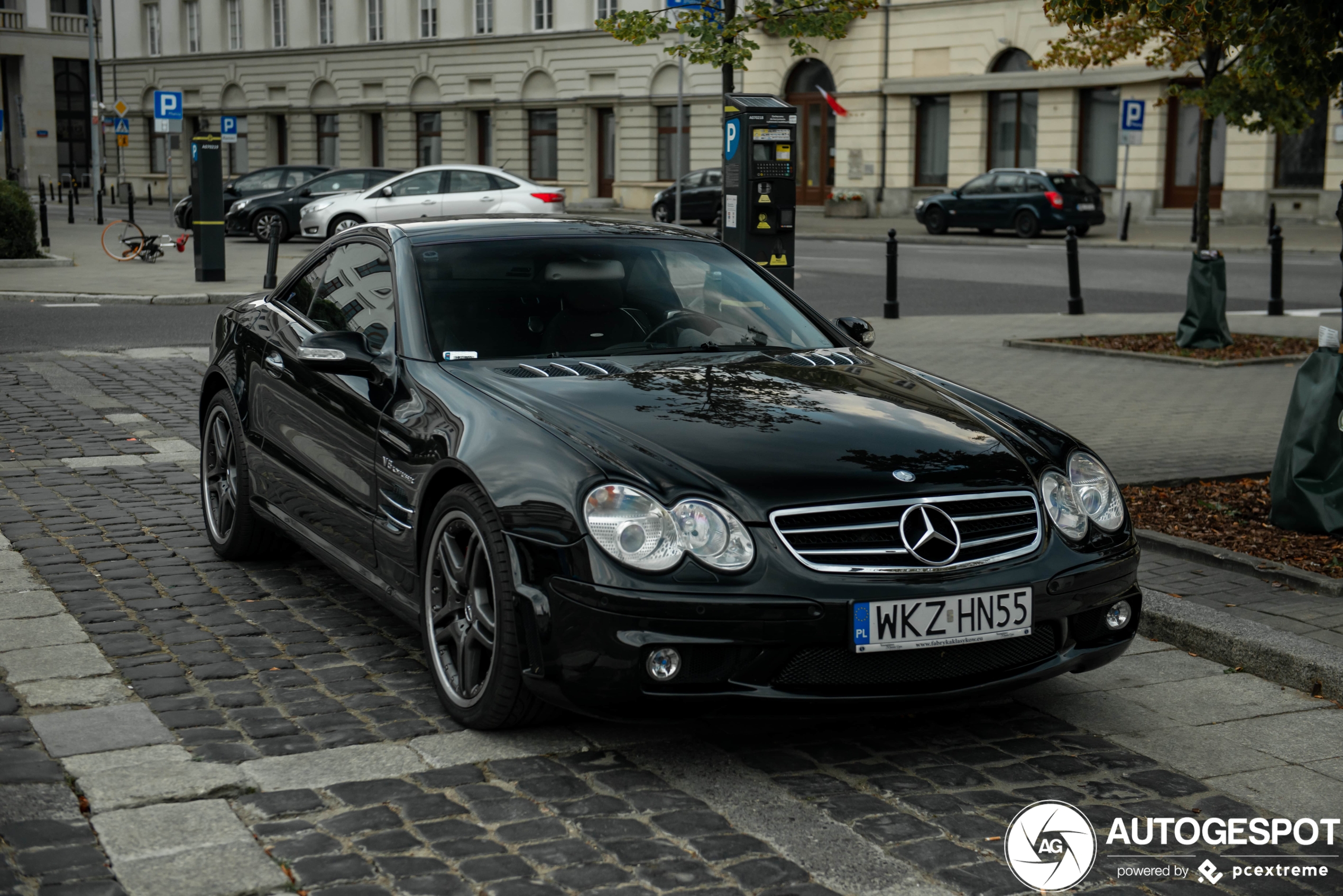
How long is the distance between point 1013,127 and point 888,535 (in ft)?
132

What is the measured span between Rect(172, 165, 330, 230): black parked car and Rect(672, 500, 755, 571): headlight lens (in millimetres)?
29216

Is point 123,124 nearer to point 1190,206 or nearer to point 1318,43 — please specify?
point 1190,206

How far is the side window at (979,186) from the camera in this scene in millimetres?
35188

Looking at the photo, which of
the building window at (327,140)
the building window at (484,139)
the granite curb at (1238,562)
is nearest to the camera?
the granite curb at (1238,562)

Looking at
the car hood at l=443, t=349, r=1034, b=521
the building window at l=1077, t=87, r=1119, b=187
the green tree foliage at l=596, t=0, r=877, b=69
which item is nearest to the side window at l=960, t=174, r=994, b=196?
the building window at l=1077, t=87, r=1119, b=187

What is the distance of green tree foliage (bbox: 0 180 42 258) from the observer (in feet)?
72.4

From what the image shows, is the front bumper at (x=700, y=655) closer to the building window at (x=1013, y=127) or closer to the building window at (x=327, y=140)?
the building window at (x=1013, y=127)

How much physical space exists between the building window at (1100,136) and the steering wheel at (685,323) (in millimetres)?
37051

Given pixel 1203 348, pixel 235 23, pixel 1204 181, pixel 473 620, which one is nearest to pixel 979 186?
pixel 1204 181

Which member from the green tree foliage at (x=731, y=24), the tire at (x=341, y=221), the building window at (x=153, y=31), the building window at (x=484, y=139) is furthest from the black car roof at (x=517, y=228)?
the building window at (x=153, y=31)

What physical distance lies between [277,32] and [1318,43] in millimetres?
56547

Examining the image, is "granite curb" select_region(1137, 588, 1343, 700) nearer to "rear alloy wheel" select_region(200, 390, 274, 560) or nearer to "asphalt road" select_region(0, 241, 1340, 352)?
"rear alloy wheel" select_region(200, 390, 274, 560)

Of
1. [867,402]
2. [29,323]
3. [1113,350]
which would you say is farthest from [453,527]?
[29,323]

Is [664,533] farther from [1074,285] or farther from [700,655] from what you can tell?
[1074,285]
